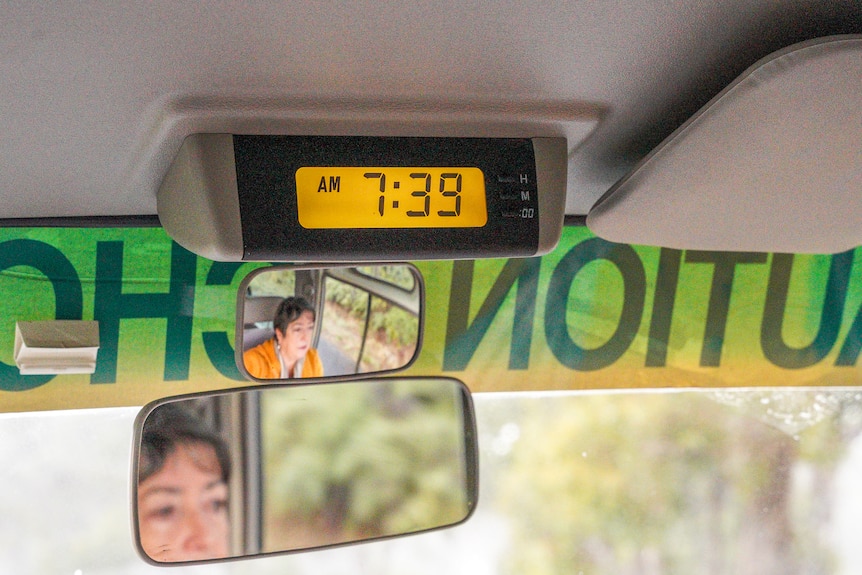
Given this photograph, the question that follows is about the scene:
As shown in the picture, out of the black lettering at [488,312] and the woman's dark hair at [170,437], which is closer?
the woman's dark hair at [170,437]

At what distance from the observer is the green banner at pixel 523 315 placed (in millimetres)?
1487

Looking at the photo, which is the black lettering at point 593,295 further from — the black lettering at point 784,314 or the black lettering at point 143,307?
the black lettering at point 143,307

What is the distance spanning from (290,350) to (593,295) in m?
0.74

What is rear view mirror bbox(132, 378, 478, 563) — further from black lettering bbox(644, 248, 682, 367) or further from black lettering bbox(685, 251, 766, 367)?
black lettering bbox(685, 251, 766, 367)

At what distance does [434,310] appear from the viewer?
1.70 meters

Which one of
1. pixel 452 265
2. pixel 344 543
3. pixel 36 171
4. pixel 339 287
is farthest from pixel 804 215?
pixel 36 171

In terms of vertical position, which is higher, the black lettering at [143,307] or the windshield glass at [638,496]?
the black lettering at [143,307]

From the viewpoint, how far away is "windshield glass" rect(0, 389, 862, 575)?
80.0 inches

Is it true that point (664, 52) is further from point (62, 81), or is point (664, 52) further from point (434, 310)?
point (434, 310)

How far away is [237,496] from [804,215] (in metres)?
1.14

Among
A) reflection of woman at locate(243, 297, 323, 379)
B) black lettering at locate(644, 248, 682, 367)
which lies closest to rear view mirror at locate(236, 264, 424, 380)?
reflection of woman at locate(243, 297, 323, 379)

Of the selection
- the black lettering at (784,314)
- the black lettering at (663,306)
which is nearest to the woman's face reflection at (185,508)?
the black lettering at (663,306)

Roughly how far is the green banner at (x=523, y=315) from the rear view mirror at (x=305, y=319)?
Answer: 15 cm

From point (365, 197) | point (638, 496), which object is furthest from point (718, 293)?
point (365, 197)
